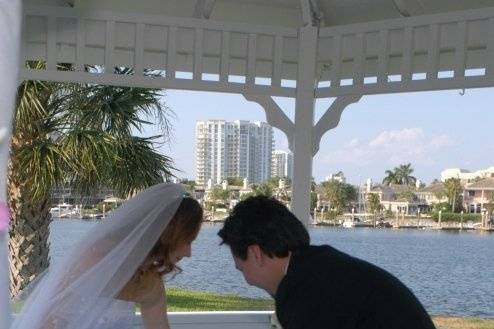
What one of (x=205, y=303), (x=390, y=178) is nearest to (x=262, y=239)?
(x=205, y=303)

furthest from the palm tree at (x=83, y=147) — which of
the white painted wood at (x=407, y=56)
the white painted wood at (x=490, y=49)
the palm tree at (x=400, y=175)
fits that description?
the palm tree at (x=400, y=175)

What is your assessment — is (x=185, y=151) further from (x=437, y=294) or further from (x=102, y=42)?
(x=102, y=42)

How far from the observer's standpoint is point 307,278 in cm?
165

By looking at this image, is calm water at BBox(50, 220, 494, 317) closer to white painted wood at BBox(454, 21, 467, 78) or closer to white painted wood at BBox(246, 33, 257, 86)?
white painted wood at BBox(246, 33, 257, 86)

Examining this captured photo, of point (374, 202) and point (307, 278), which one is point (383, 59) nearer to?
→ point (307, 278)

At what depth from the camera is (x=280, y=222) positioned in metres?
1.75

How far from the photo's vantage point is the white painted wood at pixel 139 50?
420 cm

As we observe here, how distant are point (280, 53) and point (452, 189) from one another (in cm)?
4582

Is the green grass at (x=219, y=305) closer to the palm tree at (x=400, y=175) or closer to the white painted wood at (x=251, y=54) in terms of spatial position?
the white painted wood at (x=251, y=54)

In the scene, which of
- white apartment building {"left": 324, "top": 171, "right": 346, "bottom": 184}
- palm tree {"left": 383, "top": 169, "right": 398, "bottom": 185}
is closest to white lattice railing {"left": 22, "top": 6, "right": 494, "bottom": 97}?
white apartment building {"left": 324, "top": 171, "right": 346, "bottom": 184}

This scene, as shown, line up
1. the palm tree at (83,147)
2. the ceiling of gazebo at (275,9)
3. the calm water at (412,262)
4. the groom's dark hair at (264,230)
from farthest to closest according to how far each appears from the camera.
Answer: the calm water at (412,262)
the palm tree at (83,147)
the ceiling of gazebo at (275,9)
the groom's dark hair at (264,230)

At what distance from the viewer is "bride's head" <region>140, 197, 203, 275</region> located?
246 cm

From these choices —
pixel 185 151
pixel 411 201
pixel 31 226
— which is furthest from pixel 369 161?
pixel 31 226

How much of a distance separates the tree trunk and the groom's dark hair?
294 inches
